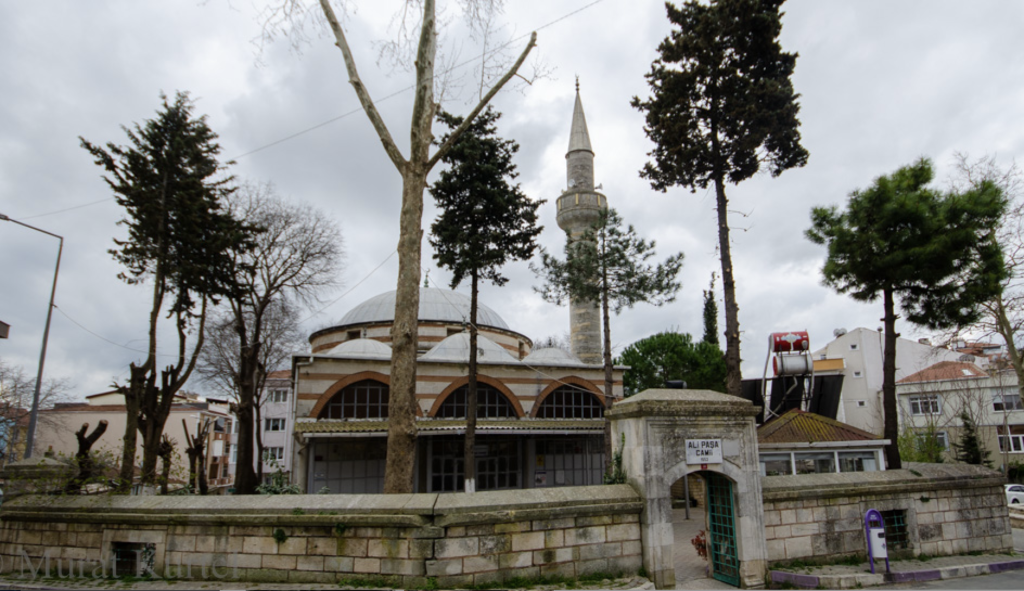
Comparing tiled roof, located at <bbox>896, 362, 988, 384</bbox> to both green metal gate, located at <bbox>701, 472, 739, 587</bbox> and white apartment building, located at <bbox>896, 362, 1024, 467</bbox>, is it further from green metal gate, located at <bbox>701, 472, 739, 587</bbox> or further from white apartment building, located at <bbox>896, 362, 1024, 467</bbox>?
green metal gate, located at <bbox>701, 472, 739, 587</bbox>

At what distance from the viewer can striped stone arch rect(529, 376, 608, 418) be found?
21594 millimetres

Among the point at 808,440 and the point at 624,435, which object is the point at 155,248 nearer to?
the point at 624,435

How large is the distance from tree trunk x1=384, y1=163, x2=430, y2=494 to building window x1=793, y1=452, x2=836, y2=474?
387 inches

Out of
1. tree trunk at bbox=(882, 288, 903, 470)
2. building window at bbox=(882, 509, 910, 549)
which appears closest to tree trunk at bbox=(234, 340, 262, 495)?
building window at bbox=(882, 509, 910, 549)

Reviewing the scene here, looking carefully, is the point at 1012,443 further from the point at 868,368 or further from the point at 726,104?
the point at 726,104

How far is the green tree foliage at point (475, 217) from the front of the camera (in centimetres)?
1576

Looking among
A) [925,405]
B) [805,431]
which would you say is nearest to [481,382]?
[805,431]

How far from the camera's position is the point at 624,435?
7.26m

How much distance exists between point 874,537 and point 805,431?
6138mm

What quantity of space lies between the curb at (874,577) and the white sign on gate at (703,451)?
166 cm

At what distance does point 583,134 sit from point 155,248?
24210 millimetres

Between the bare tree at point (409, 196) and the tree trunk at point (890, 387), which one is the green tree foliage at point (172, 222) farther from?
the tree trunk at point (890, 387)

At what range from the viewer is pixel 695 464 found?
6969mm

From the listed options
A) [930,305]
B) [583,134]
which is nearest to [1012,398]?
[930,305]
